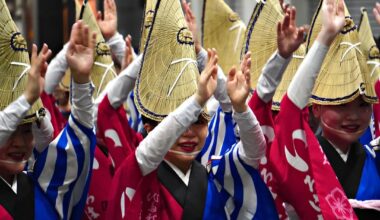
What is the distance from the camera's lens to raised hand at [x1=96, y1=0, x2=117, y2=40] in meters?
6.30

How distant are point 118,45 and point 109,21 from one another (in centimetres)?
21

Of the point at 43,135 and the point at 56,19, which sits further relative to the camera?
the point at 56,19

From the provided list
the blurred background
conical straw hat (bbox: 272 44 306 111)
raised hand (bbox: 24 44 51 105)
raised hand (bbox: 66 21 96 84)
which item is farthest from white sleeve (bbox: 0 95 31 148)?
the blurred background

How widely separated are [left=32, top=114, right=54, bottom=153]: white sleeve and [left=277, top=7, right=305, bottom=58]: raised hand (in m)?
1.10

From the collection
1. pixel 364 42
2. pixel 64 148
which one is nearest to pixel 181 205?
pixel 64 148

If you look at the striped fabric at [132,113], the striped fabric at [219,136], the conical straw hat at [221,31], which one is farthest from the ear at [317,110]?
the striped fabric at [132,113]

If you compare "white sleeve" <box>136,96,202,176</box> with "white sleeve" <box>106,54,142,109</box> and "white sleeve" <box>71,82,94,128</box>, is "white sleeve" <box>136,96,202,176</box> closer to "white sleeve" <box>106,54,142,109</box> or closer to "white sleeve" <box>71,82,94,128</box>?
"white sleeve" <box>71,82,94,128</box>

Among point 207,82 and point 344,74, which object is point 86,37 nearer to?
point 207,82

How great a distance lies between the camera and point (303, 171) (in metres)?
4.51

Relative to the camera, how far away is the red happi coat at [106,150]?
553 cm

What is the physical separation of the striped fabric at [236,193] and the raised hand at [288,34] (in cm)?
52

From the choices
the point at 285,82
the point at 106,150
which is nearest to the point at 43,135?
the point at 106,150


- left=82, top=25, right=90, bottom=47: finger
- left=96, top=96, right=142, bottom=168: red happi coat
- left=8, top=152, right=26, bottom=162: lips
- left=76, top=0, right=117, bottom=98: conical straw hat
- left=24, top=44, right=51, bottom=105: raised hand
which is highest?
left=82, top=25, right=90, bottom=47: finger

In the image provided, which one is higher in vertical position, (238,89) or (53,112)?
(238,89)
